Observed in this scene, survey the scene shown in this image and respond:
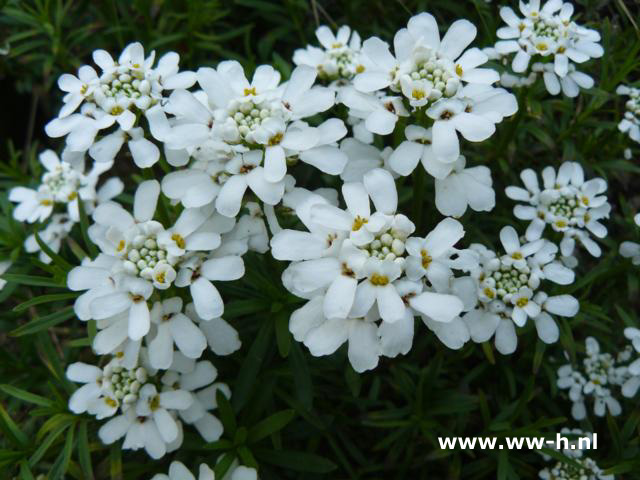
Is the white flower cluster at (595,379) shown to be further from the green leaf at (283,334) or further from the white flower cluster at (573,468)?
the green leaf at (283,334)

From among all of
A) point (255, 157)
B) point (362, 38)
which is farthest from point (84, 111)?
point (362, 38)

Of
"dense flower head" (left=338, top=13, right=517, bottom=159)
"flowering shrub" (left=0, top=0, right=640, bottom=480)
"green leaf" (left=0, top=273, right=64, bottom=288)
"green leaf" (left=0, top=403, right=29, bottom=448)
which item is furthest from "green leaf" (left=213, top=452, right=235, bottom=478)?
"dense flower head" (left=338, top=13, right=517, bottom=159)

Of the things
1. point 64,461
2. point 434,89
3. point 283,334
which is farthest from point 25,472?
point 434,89

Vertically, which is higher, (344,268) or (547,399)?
(344,268)

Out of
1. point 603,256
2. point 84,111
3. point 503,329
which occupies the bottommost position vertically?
point 603,256

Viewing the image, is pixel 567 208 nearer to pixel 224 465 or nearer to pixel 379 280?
pixel 379 280

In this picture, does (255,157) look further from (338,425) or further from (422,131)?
(338,425)
